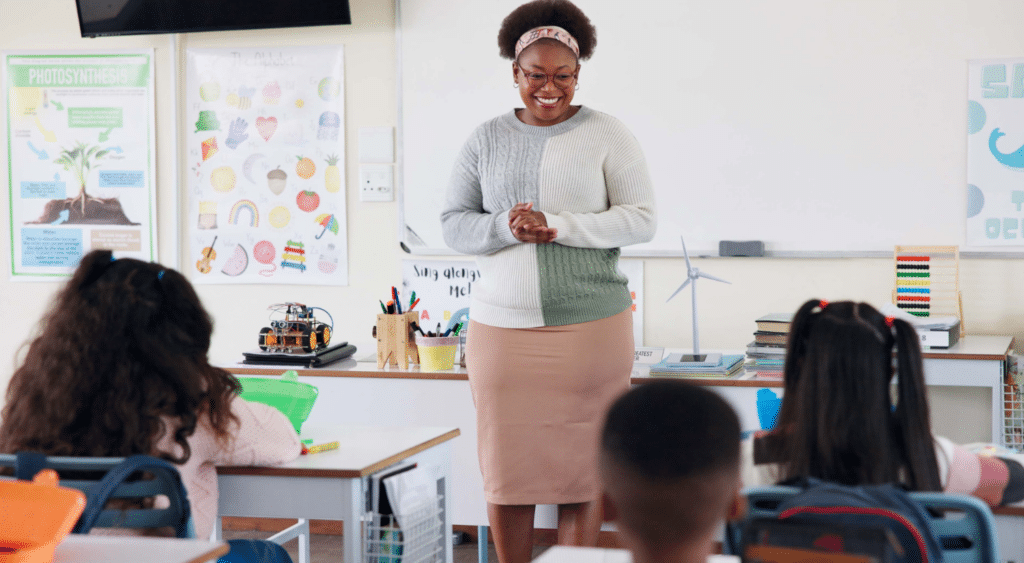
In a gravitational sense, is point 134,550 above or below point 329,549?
above

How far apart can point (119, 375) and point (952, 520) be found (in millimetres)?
1257

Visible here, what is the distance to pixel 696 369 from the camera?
2.93 m

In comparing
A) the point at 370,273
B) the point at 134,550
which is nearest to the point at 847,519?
the point at 134,550

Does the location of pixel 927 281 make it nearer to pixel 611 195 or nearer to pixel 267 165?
pixel 611 195

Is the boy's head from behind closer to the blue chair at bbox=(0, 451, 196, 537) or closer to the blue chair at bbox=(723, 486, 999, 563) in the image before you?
the blue chair at bbox=(723, 486, 999, 563)

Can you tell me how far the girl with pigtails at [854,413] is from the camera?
130cm

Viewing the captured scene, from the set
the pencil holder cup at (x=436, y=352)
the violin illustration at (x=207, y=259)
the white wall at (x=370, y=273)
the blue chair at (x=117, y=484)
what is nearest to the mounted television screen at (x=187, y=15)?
the white wall at (x=370, y=273)

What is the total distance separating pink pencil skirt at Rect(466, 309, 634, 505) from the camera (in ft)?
7.59

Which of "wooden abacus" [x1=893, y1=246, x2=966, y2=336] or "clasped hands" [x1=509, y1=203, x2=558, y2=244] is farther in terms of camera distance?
"wooden abacus" [x1=893, y1=246, x2=966, y2=336]

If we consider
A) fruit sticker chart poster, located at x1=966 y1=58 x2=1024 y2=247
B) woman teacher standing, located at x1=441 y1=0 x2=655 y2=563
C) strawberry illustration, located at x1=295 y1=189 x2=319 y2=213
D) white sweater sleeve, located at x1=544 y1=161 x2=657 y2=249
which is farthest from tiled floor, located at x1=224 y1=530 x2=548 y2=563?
fruit sticker chart poster, located at x1=966 y1=58 x2=1024 y2=247

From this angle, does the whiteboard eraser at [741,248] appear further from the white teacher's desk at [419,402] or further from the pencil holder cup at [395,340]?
the pencil holder cup at [395,340]

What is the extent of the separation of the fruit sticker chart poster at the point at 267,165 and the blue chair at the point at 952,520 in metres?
2.94

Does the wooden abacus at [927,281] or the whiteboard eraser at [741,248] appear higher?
the whiteboard eraser at [741,248]

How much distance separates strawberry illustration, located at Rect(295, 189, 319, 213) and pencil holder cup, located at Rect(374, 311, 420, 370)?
981mm
